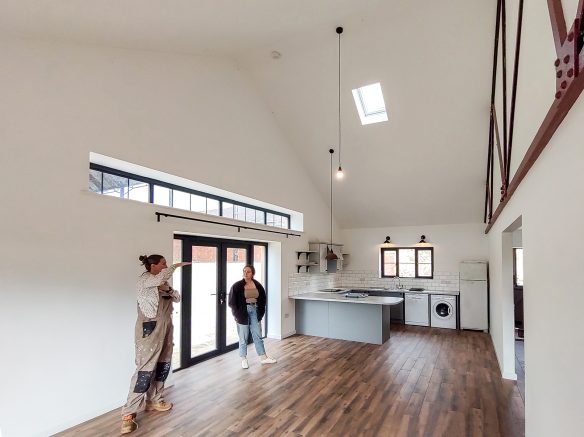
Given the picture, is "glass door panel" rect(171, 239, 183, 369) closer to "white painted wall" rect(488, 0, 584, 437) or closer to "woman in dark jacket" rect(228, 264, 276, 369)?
"woman in dark jacket" rect(228, 264, 276, 369)

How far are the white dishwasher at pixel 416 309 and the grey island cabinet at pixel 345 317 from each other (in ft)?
5.39

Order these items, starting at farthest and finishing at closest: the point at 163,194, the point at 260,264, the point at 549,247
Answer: the point at 260,264, the point at 163,194, the point at 549,247

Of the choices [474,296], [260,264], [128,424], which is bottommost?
[128,424]

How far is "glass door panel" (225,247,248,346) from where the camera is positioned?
5.92 m

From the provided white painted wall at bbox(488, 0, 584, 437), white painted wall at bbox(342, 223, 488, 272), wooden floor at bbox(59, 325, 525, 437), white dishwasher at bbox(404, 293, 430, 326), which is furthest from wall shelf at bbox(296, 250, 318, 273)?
white painted wall at bbox(488, 0, 584, 437)

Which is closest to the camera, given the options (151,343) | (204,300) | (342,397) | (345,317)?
(151,343)

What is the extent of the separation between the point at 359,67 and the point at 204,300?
4308mm

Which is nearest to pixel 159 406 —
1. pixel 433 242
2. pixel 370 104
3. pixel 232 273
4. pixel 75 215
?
pixel 75 215

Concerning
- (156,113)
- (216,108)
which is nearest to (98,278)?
(156,113)

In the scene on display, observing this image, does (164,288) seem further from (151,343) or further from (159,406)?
(159,406)

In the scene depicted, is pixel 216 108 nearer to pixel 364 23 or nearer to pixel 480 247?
pixel 364 23

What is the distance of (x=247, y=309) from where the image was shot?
521cm

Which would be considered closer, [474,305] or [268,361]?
[268,361]

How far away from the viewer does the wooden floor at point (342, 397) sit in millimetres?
3279
